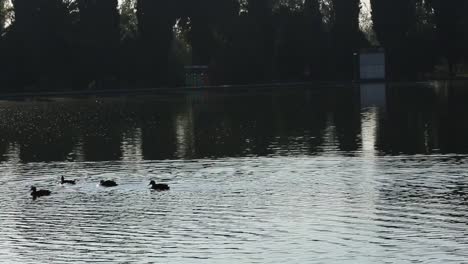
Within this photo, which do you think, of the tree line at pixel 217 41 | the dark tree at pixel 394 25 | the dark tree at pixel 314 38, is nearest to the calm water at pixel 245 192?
the tree line at pixel 217 41

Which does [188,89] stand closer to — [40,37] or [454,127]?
[40,37]

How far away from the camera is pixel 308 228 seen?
922 inches

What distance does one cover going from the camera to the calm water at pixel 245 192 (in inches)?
853

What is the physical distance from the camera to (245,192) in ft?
96.7

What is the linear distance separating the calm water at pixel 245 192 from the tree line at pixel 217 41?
56.0 metres

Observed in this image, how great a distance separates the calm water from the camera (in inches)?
853

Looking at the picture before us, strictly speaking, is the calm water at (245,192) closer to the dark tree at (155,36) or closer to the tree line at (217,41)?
the tree line at (217,41)

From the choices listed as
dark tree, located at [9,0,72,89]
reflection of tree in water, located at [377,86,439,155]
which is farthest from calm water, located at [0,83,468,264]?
dark tree, located at [9,0,72,89]

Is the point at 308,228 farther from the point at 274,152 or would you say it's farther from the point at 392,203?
the point at 274,152

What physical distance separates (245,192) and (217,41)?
91.5 meters

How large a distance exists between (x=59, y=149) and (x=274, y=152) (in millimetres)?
11478

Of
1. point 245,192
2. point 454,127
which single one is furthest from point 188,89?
point 245,192

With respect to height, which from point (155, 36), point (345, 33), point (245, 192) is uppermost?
point (155, 36)

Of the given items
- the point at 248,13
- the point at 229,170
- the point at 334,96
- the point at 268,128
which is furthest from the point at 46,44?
the point at 229,170
